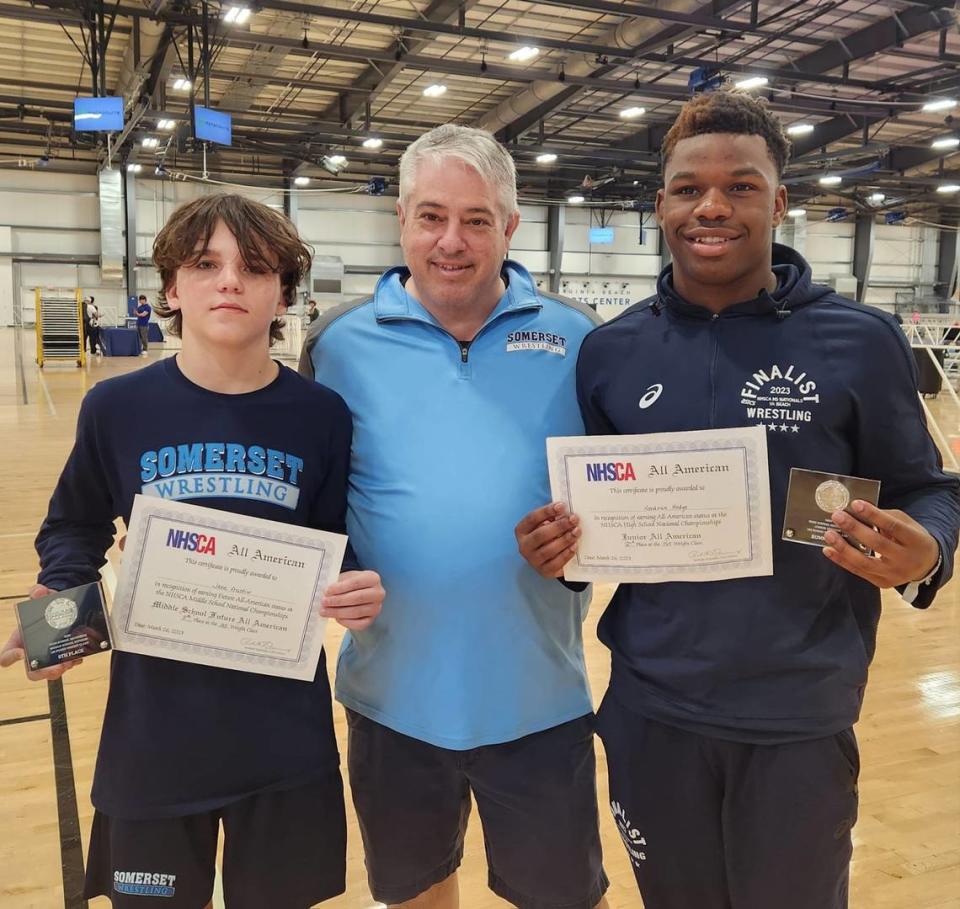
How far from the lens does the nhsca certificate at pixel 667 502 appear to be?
144cm

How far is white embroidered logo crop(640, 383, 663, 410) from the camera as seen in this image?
153 cm

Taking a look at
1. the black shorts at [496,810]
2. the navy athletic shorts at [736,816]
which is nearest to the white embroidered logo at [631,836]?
the navy athletic shorts at [736,816]

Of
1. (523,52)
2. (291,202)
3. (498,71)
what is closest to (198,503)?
(523,52)

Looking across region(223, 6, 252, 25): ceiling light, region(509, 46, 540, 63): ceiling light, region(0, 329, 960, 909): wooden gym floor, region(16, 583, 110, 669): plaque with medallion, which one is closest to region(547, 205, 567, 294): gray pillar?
region(509, 46, 540, 63): ceiling light

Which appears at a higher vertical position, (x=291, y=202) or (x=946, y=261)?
(x=291, y=202)

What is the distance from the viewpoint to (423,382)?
1780 mm

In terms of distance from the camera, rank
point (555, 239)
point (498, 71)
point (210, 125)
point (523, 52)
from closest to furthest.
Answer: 1. point (210, 125)
2. point (523, 52)
3. point (498, 71)
4. point (555, 239)

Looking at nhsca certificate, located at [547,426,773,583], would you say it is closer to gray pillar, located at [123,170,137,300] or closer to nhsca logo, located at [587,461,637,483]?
nhsca logo, located at [587,461,637,483]

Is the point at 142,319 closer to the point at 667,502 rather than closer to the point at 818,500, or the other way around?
the point at 667,502

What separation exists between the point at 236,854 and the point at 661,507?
3.32ft

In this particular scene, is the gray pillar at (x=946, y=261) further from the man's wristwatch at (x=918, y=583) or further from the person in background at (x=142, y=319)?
the man's wristwatch at (x=918, y=583)

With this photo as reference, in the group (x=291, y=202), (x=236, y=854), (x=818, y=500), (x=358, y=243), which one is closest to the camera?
(x=818, y=500)

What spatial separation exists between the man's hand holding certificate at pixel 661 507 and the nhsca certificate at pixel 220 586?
1.38ft

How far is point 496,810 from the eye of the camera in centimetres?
177
